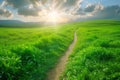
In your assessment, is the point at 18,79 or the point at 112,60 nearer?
the point at 18,79

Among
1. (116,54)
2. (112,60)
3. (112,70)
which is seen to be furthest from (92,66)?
(116,54)

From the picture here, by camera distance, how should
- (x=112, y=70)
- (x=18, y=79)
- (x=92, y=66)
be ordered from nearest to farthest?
1. (x=18, y=79)
2. (x=112, y=70)
3. (x=92, y=66)

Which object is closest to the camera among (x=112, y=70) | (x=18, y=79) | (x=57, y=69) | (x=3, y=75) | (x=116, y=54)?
(x=3, y=75)

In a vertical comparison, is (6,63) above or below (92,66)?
above

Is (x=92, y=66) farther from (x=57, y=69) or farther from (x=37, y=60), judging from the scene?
(x=37, y=60)

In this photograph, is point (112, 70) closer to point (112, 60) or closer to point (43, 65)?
point (112, 60)

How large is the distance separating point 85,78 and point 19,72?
161 inches

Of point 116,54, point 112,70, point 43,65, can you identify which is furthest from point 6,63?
point 116,54

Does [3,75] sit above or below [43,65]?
above

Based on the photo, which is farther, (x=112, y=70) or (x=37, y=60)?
(x=37, y=60)

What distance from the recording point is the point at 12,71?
1075 cm

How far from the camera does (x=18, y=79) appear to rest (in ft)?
36.1

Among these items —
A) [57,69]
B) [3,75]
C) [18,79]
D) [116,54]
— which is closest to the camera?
[3,75]

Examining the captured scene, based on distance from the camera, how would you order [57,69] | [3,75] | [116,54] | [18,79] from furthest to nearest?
[116,54] < [57,69] < [18,79] < [3,75]
